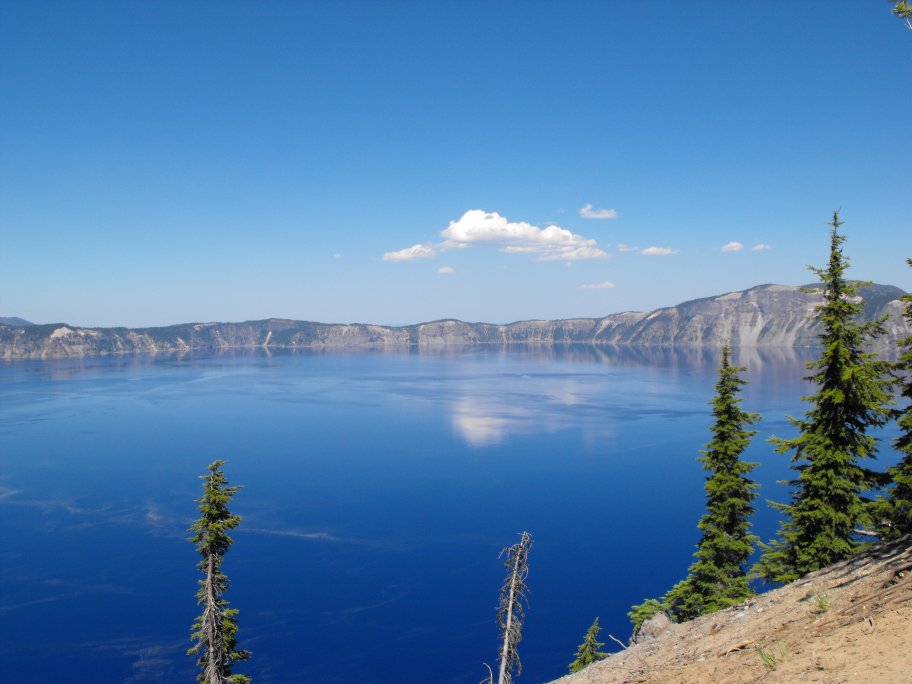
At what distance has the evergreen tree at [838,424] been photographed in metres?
19.1

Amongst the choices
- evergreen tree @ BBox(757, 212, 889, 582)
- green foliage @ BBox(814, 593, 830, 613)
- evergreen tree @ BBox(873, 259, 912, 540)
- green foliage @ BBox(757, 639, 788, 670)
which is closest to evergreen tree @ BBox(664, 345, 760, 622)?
evergreen tree @ BBox(757, 212, 889, 582)

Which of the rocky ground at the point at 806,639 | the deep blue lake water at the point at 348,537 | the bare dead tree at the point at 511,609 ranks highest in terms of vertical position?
the rocky ground at the point at 806,639

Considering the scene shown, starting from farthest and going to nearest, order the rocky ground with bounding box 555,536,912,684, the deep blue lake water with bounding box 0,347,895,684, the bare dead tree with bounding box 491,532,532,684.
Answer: the deep blue lake water with bounding box 0,347,895,684
the bare dead tree with bounding box 491,532,532,684
the rocky ground with bounding box 555,536,912,684

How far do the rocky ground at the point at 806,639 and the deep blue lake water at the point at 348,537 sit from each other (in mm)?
29374

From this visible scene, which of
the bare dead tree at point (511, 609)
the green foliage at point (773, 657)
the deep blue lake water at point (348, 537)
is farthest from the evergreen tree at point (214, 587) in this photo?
the deep blue lake water at point (348, 537)

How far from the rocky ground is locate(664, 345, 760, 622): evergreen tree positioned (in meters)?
10.5

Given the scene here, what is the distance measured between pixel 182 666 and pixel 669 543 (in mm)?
46880

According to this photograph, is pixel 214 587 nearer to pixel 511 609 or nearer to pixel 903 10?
pixel 511 609

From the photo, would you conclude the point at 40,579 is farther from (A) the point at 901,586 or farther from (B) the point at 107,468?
(A) the point at 901,586

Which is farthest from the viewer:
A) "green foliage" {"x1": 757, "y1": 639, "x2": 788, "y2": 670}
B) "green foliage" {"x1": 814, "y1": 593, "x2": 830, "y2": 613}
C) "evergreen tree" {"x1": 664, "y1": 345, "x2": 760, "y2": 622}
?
"evergreen tree" {"x1": 664, "y1": 345, "x2": 760, "y2": 622}

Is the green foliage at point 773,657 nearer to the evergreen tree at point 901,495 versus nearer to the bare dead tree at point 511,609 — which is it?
the bare dead tree at point 511,609

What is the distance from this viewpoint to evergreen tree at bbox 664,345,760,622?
84.0 feet

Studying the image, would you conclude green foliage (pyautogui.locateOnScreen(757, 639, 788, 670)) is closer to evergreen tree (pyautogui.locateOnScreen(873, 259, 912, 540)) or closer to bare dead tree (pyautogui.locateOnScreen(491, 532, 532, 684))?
bare dead tree (pyautogui.locateOnScreen(491, 532, 532, 684))

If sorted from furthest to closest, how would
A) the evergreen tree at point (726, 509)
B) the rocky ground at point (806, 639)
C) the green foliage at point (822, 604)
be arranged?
the evergreen tree at point (726, 509)
the green foliage at point (822, 604)
the rocky ground at point (806, 639)
